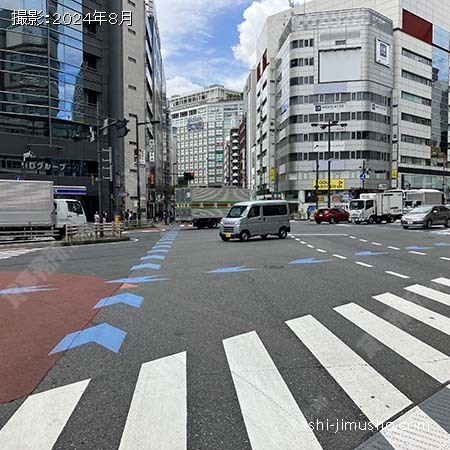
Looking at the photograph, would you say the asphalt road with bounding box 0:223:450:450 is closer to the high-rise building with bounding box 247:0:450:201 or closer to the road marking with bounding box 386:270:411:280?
the road marking with bounding box 386:270:411:280

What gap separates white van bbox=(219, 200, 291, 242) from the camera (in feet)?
70.1

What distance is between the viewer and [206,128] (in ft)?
599

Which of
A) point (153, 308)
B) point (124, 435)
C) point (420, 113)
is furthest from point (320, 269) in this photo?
point (420, 113)

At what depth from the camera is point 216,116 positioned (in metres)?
182

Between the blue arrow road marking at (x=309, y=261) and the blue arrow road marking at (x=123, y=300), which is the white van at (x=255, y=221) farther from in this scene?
the blue arrow road marking at (x=123, y=300)

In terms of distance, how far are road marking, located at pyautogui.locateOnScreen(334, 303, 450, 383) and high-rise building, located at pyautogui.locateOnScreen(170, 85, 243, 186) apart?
568 feet

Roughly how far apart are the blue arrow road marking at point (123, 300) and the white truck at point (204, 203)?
26966 millimetres

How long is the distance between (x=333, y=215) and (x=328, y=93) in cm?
4071

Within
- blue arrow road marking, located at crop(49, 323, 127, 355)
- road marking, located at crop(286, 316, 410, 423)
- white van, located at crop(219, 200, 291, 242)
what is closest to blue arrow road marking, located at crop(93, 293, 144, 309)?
blue arrow road marking, located at crop(49, 323, 127, 355)

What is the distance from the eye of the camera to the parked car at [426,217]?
29156 mm

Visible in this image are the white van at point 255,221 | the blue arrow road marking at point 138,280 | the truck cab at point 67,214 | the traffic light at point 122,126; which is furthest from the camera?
the traffic light at point 122,126

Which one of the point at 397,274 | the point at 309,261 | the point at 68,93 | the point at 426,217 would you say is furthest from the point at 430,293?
the point at 68,93

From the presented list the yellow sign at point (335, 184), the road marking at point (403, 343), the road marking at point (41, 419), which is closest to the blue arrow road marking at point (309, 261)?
the road marking at point (403, 343)

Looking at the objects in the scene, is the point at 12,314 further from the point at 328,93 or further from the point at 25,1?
the point at 328,93
